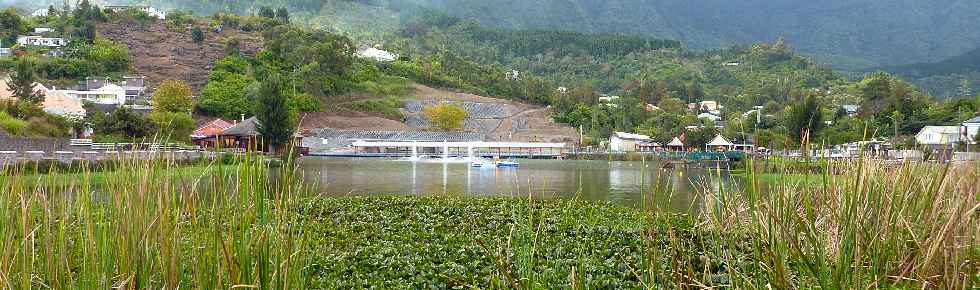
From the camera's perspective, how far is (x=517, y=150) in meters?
47.2

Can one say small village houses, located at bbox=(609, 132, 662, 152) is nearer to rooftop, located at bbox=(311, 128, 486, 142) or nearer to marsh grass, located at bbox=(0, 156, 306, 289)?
rooftop, located at bbox=(311, 128, 486, 142)

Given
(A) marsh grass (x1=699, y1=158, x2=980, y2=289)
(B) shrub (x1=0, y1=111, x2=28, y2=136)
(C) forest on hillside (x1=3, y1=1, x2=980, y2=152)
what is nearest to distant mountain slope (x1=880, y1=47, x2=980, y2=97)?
(C) forest on hillside (x1=3, y1=1, x2=980, y2=152)

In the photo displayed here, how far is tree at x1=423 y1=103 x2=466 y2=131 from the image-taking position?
160 ft

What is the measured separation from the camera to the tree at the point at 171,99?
40.1m

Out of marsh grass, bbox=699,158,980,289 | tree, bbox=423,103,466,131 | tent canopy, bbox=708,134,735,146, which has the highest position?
tree, bbox=423,103,466,131

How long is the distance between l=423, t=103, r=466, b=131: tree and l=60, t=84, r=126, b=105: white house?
16.7 meters

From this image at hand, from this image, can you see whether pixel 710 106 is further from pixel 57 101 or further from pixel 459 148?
pixel 57 101

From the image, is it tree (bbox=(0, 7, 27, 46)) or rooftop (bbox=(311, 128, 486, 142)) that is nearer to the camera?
rooftop (bbox=(311, 128, 486, 142))

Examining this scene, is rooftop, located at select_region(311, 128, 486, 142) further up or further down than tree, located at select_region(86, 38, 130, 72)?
further down

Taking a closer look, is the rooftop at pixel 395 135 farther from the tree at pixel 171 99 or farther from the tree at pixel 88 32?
the tree at pixel 88 32

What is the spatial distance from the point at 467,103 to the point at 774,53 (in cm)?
4985

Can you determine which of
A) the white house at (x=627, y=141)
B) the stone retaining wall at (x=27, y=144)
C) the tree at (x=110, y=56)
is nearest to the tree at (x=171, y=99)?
the tree at (x=110, y=56)

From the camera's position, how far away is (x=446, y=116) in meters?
48.9

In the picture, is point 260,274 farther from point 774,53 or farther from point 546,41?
point 546,41
